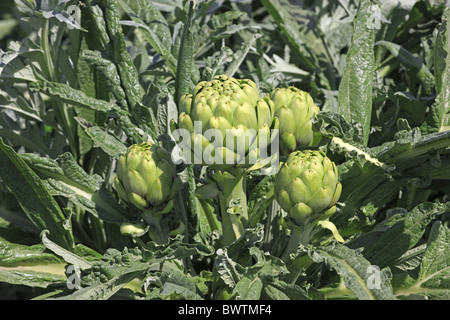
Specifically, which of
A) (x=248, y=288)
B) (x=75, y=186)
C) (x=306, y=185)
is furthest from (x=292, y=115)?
(x=75, y=186)

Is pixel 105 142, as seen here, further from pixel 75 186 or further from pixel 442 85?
pixel 442 85

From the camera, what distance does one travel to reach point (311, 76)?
1093mm

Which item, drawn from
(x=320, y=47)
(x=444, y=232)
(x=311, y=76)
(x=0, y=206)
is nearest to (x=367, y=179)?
(x=444, y=232)

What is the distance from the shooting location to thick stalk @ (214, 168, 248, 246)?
2.35 ft

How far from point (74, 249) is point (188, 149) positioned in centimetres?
23

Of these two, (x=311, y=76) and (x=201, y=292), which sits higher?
(x=311, y=76)

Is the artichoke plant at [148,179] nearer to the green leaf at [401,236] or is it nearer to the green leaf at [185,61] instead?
the green leaf at [185,61]

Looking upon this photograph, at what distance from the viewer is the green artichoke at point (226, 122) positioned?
647mm

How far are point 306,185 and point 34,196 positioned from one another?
0.37 meters

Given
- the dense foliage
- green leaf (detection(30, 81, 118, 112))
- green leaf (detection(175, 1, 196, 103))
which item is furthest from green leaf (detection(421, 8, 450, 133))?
green leaf (detection(30, 81, 118, 112))

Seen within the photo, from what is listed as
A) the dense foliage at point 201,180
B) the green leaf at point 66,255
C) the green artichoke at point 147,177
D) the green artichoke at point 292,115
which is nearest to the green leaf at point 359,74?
the dense foliage at point 201,180

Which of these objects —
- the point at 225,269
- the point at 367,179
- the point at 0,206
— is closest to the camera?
the point at 225,269

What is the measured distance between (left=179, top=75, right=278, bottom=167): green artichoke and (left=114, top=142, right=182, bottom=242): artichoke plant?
0.20ft

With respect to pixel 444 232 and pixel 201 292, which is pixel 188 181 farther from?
pixel 444 232
